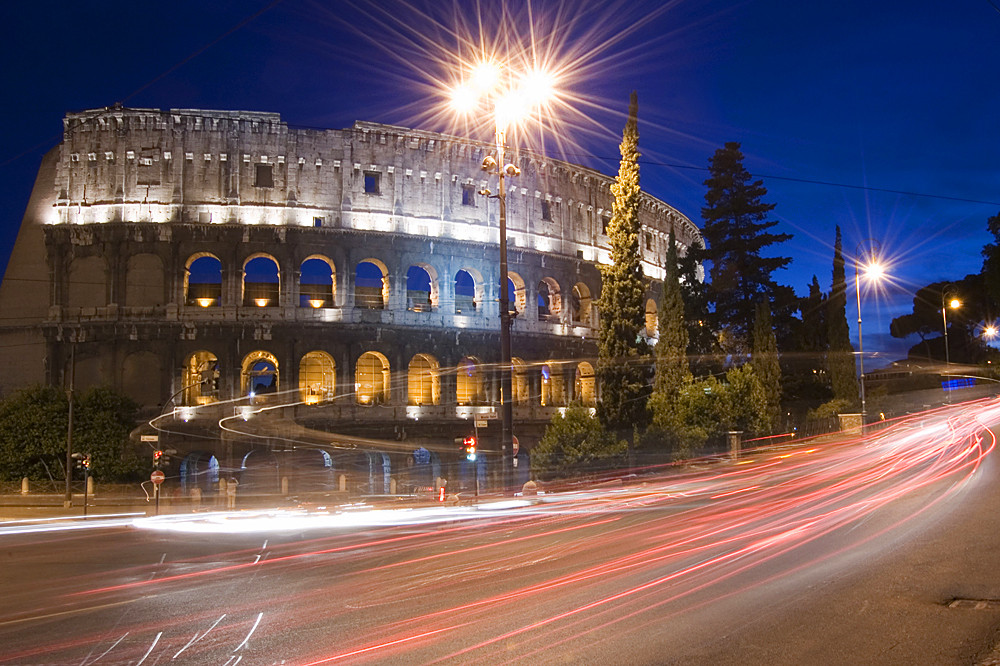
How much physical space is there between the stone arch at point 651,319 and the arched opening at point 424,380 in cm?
1468

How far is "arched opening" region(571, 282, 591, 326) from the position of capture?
40.8m

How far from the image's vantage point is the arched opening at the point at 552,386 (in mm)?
38219

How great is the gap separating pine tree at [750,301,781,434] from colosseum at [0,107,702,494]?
9.68 metres

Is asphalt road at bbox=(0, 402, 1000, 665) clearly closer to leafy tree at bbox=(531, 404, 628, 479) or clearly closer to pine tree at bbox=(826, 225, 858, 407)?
leafy tree at bbox=(531, 404, 628, 479)

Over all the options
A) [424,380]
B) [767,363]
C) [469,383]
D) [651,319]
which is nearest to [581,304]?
[651,319]

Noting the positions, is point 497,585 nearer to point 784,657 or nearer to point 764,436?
point 784,657

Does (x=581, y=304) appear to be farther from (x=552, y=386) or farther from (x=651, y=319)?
(x=651, y=319)

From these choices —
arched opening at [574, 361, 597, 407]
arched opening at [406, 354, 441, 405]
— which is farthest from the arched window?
arched opening at [574, 361, 597, 407]

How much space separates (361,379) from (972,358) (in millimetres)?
39802

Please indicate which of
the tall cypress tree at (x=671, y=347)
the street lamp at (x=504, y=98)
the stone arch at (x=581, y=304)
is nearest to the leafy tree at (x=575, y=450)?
the tall cypress tree at (x=671, y=347)

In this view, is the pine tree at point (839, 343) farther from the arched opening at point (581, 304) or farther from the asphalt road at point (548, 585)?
the asphalt road at point (548, 585)

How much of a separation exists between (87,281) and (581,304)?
2219cm

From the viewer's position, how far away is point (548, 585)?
27.3 ft

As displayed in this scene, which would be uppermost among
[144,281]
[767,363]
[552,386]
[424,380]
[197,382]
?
[144,281]
